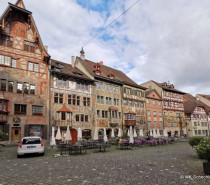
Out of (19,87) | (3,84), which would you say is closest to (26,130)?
(19,87)

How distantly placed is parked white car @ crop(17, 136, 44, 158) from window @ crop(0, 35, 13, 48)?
14.2 metres

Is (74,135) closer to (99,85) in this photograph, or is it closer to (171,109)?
(99,85)

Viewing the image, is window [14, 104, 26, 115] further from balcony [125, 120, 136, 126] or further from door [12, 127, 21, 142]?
balcony [125, 120, 136, 126]

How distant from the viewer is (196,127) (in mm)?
49000

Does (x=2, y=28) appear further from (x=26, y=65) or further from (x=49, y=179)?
(x=49, y=179)

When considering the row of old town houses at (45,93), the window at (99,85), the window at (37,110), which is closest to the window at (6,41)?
the row of old town houses at (45,93)

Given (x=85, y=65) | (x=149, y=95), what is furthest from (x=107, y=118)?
(x=149, y=95)

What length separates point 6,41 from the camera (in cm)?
2164

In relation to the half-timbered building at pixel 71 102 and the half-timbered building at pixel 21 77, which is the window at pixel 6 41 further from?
the half-timbered building at pixel 71 102

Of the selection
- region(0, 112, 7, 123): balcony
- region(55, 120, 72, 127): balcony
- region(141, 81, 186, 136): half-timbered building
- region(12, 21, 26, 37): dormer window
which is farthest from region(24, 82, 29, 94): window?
region(141, 81, 186, 136): half-timbered building

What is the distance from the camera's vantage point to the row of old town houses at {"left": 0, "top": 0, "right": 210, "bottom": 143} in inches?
818

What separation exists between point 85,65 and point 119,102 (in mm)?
9204

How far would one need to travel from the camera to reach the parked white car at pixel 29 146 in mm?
12016

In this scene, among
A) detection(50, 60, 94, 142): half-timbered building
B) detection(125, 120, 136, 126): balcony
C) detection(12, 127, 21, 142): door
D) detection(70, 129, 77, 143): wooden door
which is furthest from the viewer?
detection(125, 120, 136, 126): balcony
